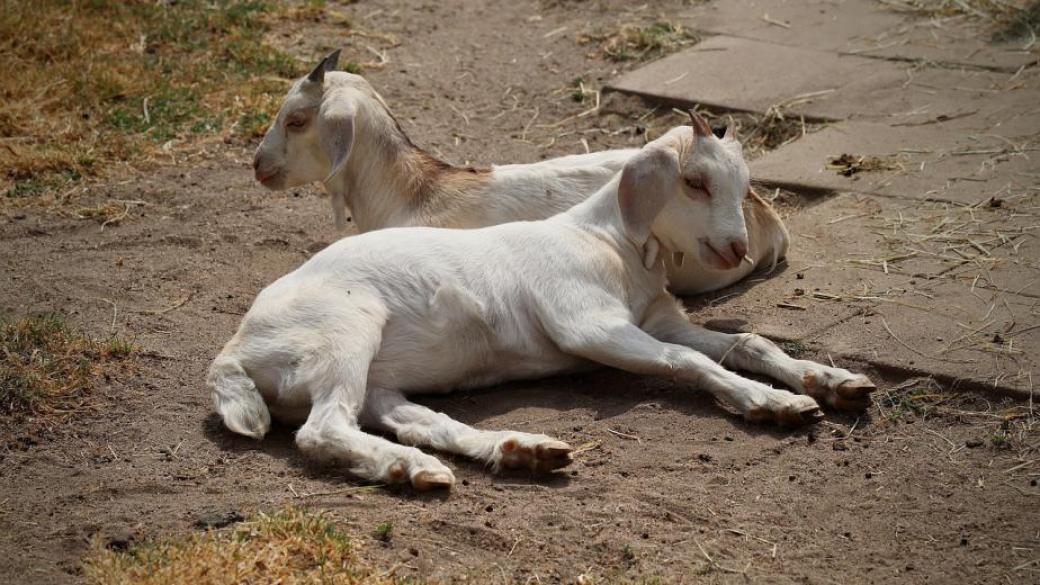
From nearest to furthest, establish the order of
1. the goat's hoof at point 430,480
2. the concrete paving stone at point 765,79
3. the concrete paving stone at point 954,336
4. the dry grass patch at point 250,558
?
the dry grass patch at point 250,558, the goat's hoof at point 430,480, the concrete paving stone at point 954,336, the concrete paving stone at point 765,79

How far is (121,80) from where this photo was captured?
8.89 m

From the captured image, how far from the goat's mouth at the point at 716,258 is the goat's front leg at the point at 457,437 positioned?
1.16 m

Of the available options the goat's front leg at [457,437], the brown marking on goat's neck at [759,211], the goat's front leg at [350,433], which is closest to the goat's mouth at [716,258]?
the brown marking on goat's neck at [759,211]

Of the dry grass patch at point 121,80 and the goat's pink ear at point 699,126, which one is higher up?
the goat's pink ear at point 699,126

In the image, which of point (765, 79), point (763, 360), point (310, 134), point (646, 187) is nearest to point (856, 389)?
point (763, 360)

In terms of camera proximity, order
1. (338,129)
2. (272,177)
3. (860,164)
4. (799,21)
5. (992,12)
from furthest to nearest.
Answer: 1. (799,21)
2. (992,12)
3. (860,164)
4. (272,177)
5. (338,129)

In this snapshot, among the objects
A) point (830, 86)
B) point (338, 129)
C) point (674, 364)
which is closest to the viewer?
point (674, 364)

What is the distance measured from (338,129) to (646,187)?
69.8 inches

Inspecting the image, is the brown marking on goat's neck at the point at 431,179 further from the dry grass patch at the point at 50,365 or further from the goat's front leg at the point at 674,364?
the dry grass patch at the point at 50,365

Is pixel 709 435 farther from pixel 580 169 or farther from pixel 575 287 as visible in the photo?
pixel 580 169

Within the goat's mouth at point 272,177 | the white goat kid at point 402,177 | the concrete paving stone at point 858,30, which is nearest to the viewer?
the white goat kid at point 402,177

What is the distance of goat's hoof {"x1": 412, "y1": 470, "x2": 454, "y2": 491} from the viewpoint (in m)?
4.35

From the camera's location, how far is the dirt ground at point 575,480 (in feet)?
13.2

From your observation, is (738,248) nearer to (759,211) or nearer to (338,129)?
(759,211)
